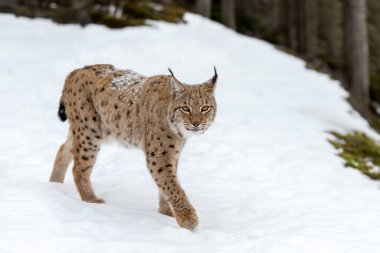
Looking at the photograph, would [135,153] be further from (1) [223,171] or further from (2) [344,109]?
(2) [344,109]

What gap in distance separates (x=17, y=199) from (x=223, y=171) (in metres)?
3.07

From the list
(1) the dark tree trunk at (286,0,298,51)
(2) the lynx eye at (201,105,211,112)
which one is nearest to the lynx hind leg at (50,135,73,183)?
(2) the lynx eye at (201,105,211,112)

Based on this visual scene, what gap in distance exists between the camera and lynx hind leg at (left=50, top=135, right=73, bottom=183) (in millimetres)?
6762

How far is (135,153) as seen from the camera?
8.38 metres

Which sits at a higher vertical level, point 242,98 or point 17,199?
point 17,199

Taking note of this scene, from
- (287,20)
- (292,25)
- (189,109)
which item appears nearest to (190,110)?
(189,109)

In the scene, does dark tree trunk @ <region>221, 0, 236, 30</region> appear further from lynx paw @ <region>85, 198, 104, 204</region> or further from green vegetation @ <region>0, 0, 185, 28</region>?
lynx paw @ <region>85, 198, 104, 204</region>

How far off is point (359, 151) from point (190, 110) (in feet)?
15.8

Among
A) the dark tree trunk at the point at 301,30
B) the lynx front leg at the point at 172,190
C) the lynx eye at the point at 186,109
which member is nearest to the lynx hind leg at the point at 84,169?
the lynx front leg at the point at 172,190

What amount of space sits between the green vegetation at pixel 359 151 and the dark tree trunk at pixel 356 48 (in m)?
3.85

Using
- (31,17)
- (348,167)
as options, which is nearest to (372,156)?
(348,167)

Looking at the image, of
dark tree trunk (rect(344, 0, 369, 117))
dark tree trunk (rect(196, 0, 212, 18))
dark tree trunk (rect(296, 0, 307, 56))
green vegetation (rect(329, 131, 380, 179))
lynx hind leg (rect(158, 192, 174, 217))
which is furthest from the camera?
dark tree trunk (rect(296, 0, 307, 56))

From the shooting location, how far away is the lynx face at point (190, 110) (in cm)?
550

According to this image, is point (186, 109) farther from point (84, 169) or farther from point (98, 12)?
point (98, 12)
